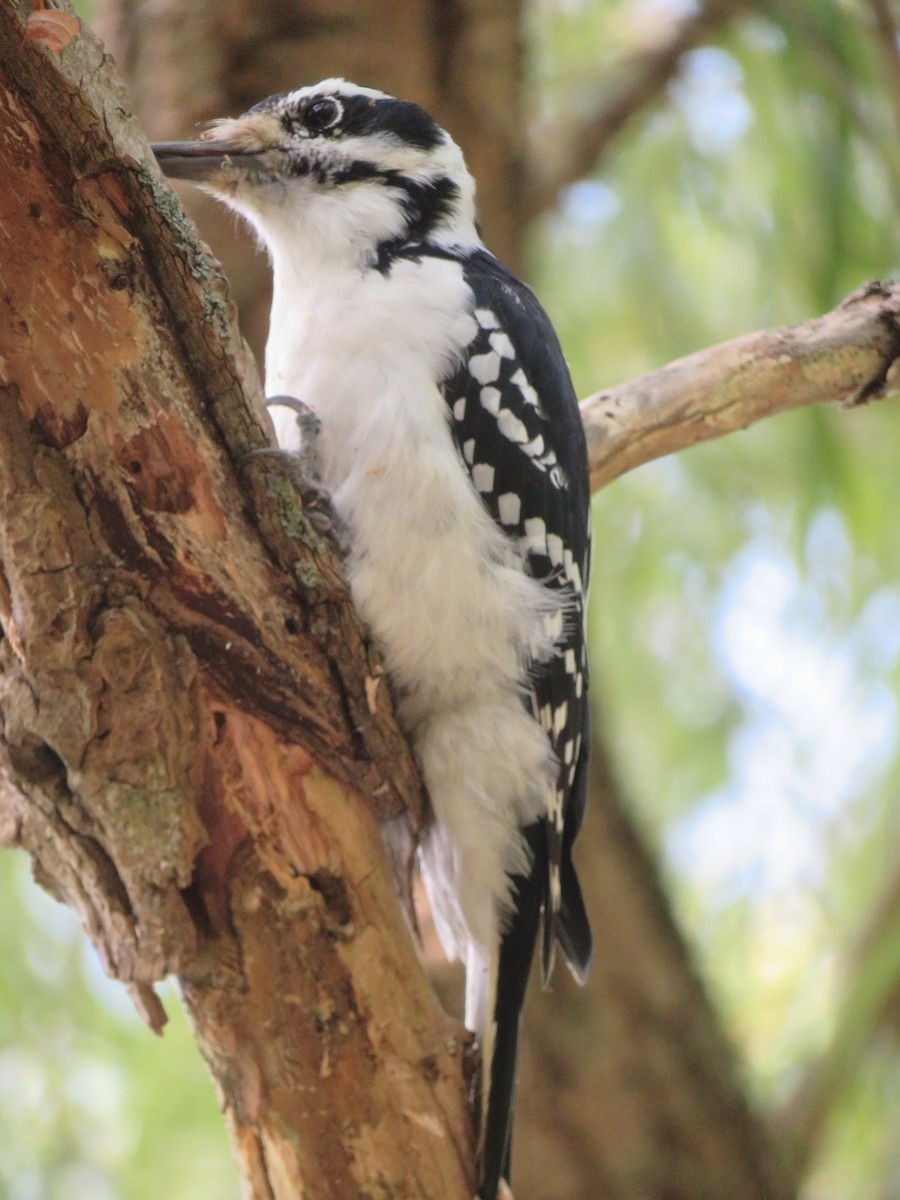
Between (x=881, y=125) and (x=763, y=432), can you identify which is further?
(x=763, y=432)

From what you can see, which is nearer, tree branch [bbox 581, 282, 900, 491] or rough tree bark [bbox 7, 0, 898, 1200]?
rough tree bark [bbox 7, 0, 898, 1200]

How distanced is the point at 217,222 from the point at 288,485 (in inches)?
63.0

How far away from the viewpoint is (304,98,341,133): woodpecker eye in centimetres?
227

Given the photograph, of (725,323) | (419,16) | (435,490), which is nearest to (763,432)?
→ (725,323)

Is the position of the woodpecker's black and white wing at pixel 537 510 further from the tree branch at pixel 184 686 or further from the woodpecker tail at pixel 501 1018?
the tree branch at pixel 184 686

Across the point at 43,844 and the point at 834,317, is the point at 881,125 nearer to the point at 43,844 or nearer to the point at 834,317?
the point at 834,317

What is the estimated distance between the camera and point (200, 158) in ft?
7.22

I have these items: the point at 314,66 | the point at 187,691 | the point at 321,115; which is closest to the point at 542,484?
the point at 187,691

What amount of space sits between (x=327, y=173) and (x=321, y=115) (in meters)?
0.10

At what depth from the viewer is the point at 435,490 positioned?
191cm

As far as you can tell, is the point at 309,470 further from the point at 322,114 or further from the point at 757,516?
the point at 757,516

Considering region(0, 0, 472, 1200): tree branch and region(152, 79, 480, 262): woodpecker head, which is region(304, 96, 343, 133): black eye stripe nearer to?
region(152, 79, 480, 262): woodpecker head

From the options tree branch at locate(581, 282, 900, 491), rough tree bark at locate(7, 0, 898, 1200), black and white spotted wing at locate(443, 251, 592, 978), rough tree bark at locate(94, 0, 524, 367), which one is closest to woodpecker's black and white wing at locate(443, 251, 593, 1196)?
black and white spotted wing at locate(443, 251, 592, 978)

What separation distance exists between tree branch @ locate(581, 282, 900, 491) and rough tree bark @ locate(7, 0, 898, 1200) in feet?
2.48
